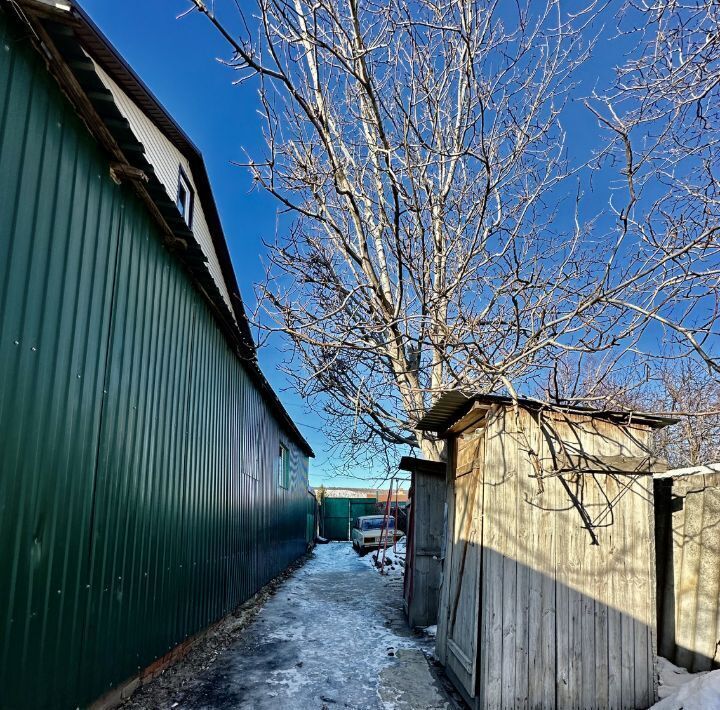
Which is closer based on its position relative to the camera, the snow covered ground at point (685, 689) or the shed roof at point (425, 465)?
the snow covered ground at point (685, 689)

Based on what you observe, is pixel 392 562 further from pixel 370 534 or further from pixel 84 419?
pixel 84 419

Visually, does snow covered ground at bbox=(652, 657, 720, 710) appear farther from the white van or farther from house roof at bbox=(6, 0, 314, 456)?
the white van

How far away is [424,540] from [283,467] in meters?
6.85

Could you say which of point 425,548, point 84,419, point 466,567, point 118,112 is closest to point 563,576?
point 466,567

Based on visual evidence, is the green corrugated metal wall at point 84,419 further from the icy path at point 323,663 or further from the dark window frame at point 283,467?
the dark window frame at point 283,467

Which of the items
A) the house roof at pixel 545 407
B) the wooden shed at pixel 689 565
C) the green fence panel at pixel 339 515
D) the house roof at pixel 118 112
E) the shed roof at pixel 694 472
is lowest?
the green fence panel at pixel 339 515

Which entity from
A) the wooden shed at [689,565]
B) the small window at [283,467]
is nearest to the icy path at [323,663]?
the wooden shed at [689,565]

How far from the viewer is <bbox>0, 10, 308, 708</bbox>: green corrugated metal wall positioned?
2893 mm

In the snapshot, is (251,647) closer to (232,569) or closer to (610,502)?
(232,569)

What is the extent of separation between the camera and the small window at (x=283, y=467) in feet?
44.1

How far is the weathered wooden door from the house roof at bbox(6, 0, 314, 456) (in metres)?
2.85

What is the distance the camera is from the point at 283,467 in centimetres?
1427

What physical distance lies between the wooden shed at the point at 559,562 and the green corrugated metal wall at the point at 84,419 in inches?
111

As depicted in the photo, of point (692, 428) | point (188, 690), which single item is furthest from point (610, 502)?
point (692, 428)
